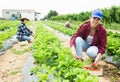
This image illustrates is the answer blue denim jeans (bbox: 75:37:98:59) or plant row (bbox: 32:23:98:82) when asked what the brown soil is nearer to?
plant row (bbox: 32:23:98:82)

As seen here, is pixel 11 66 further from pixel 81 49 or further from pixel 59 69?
pixel 59 69

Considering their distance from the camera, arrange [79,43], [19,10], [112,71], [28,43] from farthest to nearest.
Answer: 1. [19,10]
2. [28,43]
3. [112,71]
4. [79,43]

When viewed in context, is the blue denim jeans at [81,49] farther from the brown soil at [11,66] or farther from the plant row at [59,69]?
the brown soil at [11,66]

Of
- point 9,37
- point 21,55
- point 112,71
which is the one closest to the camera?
point 112,71

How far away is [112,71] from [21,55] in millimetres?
3667

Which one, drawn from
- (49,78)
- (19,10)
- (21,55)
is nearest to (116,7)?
(21,55)

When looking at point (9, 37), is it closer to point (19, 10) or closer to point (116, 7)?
point (116, 7)

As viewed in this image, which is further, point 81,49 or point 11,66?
point 11,66

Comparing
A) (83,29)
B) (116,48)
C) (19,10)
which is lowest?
(19,10)

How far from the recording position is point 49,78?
4707 mm

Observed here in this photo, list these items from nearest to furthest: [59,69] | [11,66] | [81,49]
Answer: [59,69]
[81,49]
[11,66]

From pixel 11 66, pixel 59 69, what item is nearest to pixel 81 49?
pixel 59 69

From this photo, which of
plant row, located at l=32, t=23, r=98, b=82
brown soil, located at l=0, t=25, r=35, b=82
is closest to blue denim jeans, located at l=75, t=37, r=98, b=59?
plant row, located at l=32, t=23, r=98, b=82

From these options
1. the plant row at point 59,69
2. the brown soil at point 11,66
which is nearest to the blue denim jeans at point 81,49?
the plant row at point 59,69
